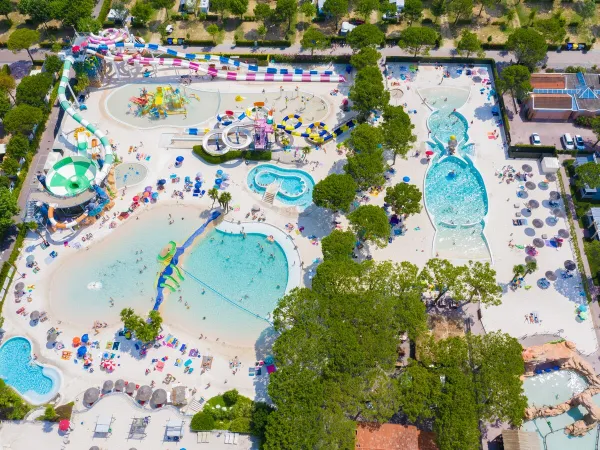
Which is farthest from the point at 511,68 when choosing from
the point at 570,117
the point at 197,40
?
the point at 197,40

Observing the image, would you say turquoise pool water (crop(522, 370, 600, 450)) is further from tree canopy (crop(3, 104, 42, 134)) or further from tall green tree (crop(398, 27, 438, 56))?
tree canopy (crop(3, 104, 42, 134))

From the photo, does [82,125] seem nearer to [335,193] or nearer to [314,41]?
[314,41]

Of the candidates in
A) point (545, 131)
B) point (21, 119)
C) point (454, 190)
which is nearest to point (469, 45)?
point (545, 131)

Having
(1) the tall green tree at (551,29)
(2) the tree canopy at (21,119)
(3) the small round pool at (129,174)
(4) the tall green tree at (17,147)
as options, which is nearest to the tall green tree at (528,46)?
(1) the tall green tree at (551,29)

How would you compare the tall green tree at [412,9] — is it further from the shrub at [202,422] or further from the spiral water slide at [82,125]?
the shrub at [202,422]

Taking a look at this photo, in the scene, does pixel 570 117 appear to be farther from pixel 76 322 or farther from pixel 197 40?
pixel 76 322

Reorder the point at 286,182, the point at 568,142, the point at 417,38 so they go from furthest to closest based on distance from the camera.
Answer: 1. the point at 417,38
2. the point at 568,142
3. the point at 286,182

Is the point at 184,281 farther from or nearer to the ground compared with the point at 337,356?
farther from the ground

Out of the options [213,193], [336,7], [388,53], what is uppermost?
[336,7]
